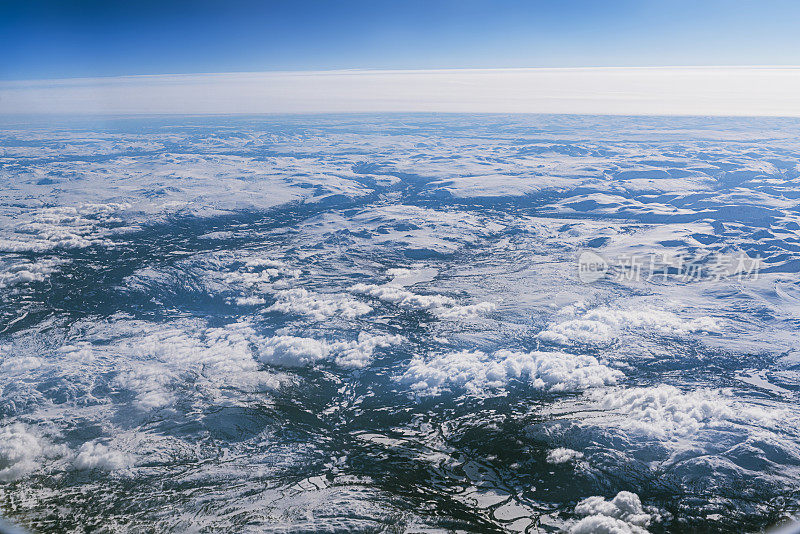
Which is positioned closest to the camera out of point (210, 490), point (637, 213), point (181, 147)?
point (210, 490)

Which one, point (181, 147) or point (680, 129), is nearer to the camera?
point (181, 147)

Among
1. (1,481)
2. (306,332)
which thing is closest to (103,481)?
(1,481)

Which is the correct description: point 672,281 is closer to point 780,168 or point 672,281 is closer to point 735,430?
point 735,430

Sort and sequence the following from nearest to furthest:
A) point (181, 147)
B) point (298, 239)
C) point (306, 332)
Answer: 1. point (306, 332)
2. point (298, 239)
3. point (181, 147)

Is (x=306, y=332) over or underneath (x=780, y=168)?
underneath

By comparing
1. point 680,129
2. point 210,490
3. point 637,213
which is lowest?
point 210,490

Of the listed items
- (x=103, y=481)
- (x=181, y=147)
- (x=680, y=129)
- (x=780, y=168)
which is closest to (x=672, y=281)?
(x=103, y=481)
